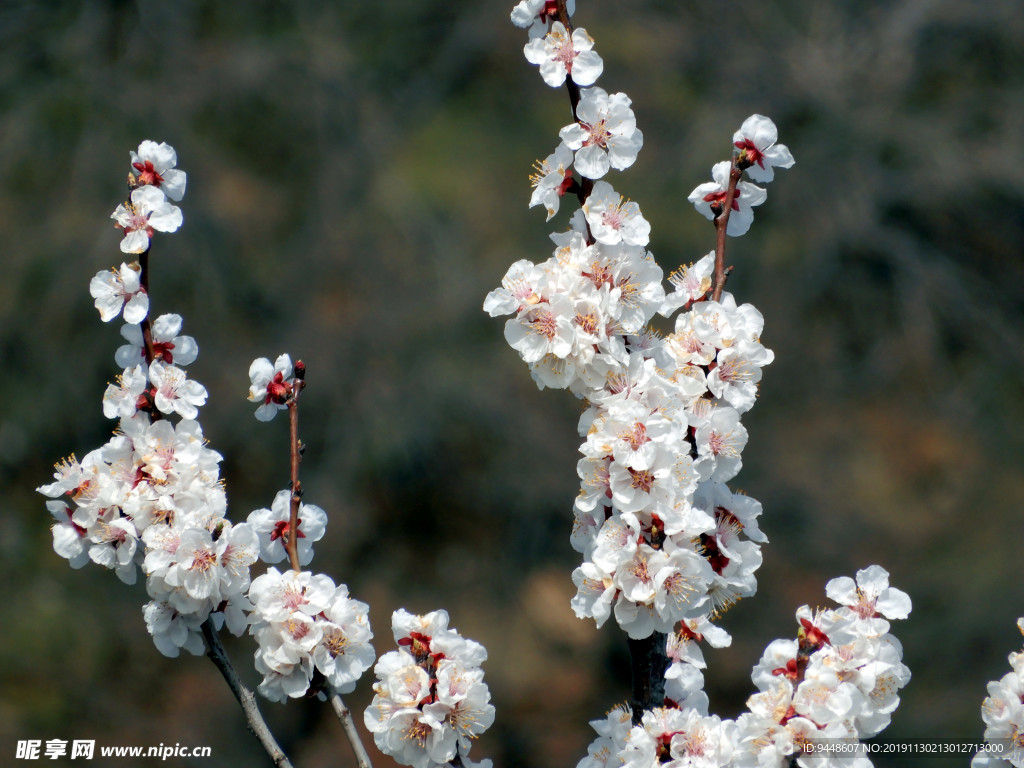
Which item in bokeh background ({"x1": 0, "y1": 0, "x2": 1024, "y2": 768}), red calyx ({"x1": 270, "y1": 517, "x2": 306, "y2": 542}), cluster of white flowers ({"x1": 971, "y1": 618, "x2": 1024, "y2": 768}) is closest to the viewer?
cluster of white flowers ({"x1": 971, "y1": 618, "x2": 1024, "y2": 768})

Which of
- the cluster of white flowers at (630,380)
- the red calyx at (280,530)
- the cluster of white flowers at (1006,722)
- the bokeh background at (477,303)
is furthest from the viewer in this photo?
the bokeh background at (477,303)

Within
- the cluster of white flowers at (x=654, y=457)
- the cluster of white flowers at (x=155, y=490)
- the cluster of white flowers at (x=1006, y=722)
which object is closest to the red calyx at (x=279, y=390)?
the cluster of white flowers at (x=155, y=490)

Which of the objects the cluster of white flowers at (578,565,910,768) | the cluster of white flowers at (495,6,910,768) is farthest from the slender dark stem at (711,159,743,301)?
the cluster of white flowers at (578,565,910,768)

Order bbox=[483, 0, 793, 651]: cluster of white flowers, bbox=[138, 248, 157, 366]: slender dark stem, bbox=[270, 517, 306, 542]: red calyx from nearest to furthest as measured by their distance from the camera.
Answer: bbox=[483, 0, 793, 651]: cluster of white flowers < bbox=[138, 248, 157, 366]: slender dark stem < bbox=[270, 517, 306, 542]: red calyx

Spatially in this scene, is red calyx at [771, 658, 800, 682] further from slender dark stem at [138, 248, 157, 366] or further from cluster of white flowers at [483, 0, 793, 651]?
slender dark stem at [138, 248, 157, 366]

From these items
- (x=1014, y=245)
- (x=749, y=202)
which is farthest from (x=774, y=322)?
(x=749, y=202)

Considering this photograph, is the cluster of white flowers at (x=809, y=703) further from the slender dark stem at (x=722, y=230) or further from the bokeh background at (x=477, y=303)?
the bokeh background at (x=477, y=303)

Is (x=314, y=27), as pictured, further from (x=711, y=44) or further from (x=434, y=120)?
(x=711, y=44)
